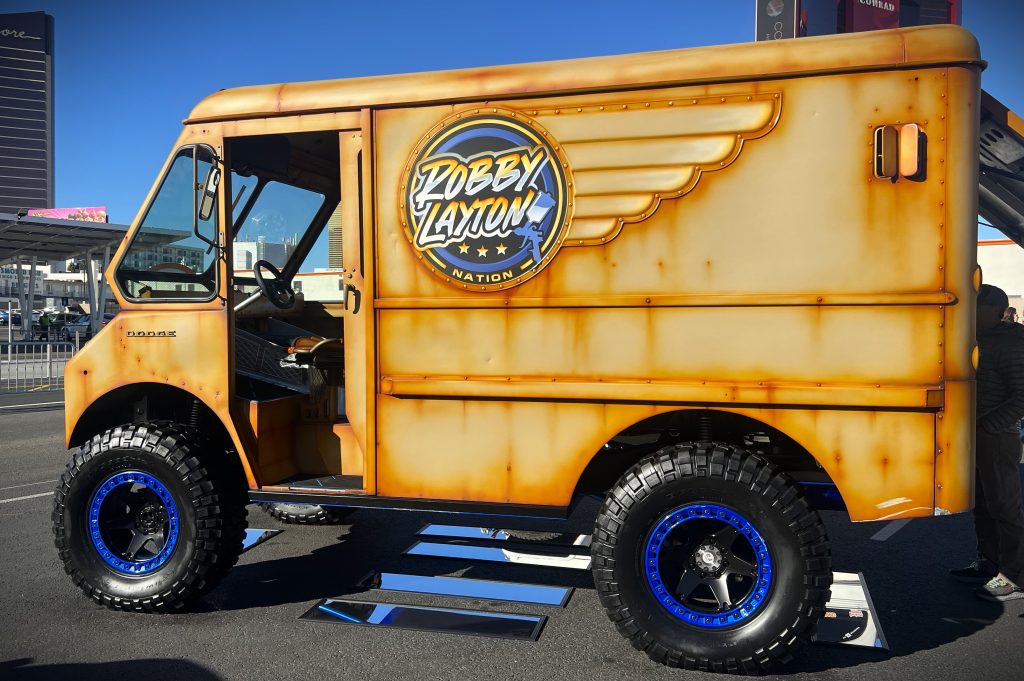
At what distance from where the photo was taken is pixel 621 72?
3809 millimetres

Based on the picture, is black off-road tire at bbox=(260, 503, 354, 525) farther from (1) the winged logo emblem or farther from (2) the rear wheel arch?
(1) the winged logo emblem

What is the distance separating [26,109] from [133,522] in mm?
222228

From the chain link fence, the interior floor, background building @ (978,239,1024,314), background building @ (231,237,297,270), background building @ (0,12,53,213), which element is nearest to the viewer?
the interior floor

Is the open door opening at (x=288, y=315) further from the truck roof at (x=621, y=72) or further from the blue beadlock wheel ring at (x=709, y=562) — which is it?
the blue beadlock wheel ring at (x=709, y=562)

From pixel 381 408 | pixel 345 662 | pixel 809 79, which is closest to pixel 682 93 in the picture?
pixel 809 79

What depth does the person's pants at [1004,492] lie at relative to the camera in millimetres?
4535

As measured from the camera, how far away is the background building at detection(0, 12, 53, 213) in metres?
184

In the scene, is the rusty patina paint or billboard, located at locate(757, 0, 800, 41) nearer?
the rusty patina paint

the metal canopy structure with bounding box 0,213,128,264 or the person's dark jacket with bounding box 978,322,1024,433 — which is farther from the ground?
the metal canopy structure with bounding box 0,213,128,264

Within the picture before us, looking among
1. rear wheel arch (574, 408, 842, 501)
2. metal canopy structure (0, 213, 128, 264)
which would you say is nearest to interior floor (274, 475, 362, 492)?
rear wheel arch (574, 408, 842, 501)

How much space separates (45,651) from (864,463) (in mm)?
4054

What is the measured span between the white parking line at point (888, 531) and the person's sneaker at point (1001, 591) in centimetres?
116

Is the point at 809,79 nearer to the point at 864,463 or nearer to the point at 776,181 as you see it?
the point at 776,181

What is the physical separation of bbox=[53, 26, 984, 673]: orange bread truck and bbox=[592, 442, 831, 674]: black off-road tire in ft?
0.04
